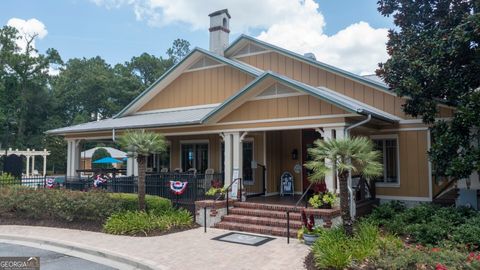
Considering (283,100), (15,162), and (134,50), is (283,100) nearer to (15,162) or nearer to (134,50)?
(15,162)

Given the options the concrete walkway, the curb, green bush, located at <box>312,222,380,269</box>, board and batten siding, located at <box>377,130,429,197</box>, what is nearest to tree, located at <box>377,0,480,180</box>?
board and batten siding, located at <box>377,130,429,197</box>

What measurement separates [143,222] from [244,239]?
9.14ft

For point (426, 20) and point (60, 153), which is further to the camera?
point (60, 153)

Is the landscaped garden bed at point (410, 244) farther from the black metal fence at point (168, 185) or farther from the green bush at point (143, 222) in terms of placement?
the black metal fence at point (168, 185)

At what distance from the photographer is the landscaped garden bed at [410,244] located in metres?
6.59

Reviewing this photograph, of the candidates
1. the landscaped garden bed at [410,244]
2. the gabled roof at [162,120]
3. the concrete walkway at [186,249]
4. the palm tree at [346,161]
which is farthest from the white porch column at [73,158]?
the palm tree at [346,161]

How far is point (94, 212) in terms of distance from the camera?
1140 cm

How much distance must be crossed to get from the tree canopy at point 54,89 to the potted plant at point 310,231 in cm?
3711

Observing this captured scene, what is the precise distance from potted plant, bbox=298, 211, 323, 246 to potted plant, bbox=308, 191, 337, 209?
1.99ft

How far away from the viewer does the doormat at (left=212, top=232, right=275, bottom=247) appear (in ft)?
30.5

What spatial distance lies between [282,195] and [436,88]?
6.32 metres

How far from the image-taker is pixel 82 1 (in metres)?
15.5

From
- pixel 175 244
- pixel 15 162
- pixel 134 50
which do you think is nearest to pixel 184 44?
pixel 134 50

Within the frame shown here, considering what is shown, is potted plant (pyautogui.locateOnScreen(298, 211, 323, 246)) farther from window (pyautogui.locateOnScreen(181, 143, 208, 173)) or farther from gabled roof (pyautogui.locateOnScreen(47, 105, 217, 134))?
Answer: window (pyautogui.locateOnScreen(181, 143, 208, 173))
